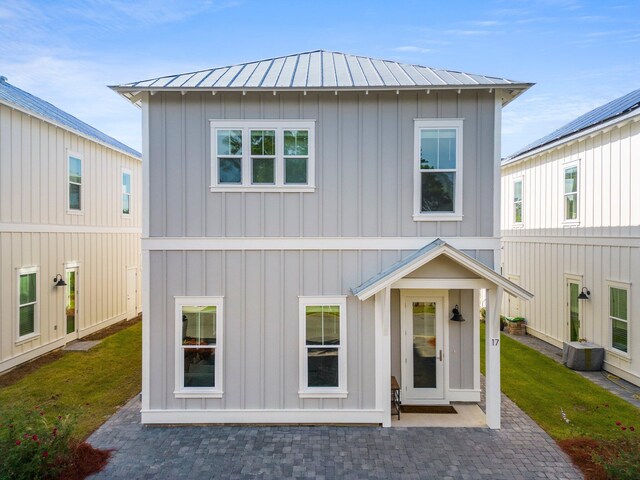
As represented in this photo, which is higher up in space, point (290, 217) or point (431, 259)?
point (290, 217)

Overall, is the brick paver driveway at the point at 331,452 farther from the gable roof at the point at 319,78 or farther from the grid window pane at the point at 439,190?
the gable roof at the point at 319,78

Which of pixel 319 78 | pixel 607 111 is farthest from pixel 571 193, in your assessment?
pixel 319 78

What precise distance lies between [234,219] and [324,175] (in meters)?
2.12

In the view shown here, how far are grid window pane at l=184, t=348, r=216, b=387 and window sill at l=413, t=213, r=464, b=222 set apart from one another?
512 cm

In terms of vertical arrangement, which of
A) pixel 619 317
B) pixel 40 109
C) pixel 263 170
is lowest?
pixel 619 317

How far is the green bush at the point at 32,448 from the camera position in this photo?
5.22 meters

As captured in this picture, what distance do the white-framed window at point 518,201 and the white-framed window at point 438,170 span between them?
950 cm

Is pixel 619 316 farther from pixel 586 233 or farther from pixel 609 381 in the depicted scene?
pixel 586 233

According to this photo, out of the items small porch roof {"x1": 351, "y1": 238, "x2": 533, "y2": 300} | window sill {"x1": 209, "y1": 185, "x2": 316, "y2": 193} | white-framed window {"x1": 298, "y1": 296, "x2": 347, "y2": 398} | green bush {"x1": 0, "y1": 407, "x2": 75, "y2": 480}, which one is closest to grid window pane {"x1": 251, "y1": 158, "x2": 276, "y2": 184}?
window sill {"x1": 209, "y1": 185, "x2": 316, "y2": 193}

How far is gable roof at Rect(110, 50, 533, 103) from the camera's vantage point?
295 inches

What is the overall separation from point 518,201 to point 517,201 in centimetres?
9

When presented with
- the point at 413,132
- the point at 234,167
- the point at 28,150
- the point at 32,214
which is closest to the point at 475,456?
the point at 413,132

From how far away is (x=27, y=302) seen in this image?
37.8 feet

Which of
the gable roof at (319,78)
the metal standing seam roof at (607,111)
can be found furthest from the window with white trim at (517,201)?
the gable roof at (319,78)
